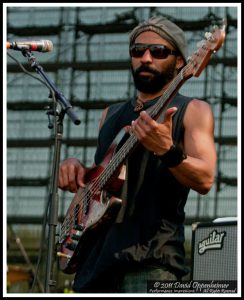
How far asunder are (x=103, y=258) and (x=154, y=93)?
78 cm

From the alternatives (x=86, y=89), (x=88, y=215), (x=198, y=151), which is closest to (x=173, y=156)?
(x=198, y=151)

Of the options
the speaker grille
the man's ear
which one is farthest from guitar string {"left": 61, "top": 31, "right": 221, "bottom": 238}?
the speaker grille

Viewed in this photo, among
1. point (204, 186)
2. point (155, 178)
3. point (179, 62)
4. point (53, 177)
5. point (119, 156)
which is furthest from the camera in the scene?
point (53, 177)

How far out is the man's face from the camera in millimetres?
4352

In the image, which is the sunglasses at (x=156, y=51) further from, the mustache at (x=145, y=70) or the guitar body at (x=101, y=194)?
the guitar body at (x=101, y=194)

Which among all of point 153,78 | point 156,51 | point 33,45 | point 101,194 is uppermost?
point 33,45

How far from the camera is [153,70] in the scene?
4.35 metres

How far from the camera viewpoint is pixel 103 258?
4.15 meters

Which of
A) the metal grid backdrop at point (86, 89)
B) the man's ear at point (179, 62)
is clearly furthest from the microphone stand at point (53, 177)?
the metal grid backdrop at point (86, 89)

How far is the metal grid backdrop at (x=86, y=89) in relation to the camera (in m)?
14.4

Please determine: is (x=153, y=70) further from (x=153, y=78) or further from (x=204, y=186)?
(x=204, y=186)

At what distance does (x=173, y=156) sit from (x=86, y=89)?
1101 cm

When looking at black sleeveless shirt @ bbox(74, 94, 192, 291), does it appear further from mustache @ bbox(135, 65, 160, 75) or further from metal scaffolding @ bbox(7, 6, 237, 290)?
metal scaffolding @ bbox(7, 6, 237, 290)

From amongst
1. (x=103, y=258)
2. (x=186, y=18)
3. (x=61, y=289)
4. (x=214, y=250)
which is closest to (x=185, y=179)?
(x=103, y=258)
